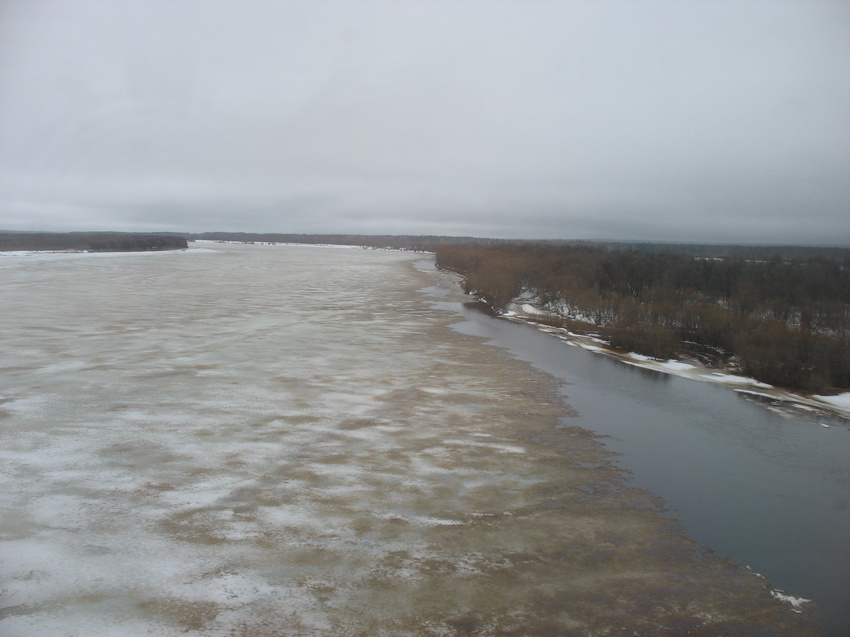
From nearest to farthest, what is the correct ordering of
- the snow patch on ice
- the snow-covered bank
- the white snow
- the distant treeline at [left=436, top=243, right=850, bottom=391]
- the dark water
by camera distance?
1. the snow patch on ice
2. the dark water
3. the snow-covered bank
4. the white snow
5. the distant treeline at [left=436, top=243, right=850, bottom=391]

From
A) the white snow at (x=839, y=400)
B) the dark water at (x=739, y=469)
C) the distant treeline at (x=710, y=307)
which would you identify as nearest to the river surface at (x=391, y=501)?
the dark water at (x=739, y=469)

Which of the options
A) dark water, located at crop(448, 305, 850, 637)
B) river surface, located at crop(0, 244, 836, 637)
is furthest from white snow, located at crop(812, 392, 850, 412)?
river surface, located at crop(0, 244, 836, 637)

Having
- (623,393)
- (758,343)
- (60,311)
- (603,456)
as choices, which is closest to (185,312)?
(60,311)

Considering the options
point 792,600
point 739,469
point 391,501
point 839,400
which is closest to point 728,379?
point 839,400

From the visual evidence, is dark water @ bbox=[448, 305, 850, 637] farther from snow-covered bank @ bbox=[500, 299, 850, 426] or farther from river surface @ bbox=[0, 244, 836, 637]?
snow-covered bank @ bbox=[500, 299, 850, 426]

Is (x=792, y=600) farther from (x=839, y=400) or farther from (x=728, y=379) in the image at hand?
(x=728, y=379)

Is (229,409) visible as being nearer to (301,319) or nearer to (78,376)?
(78,376)
